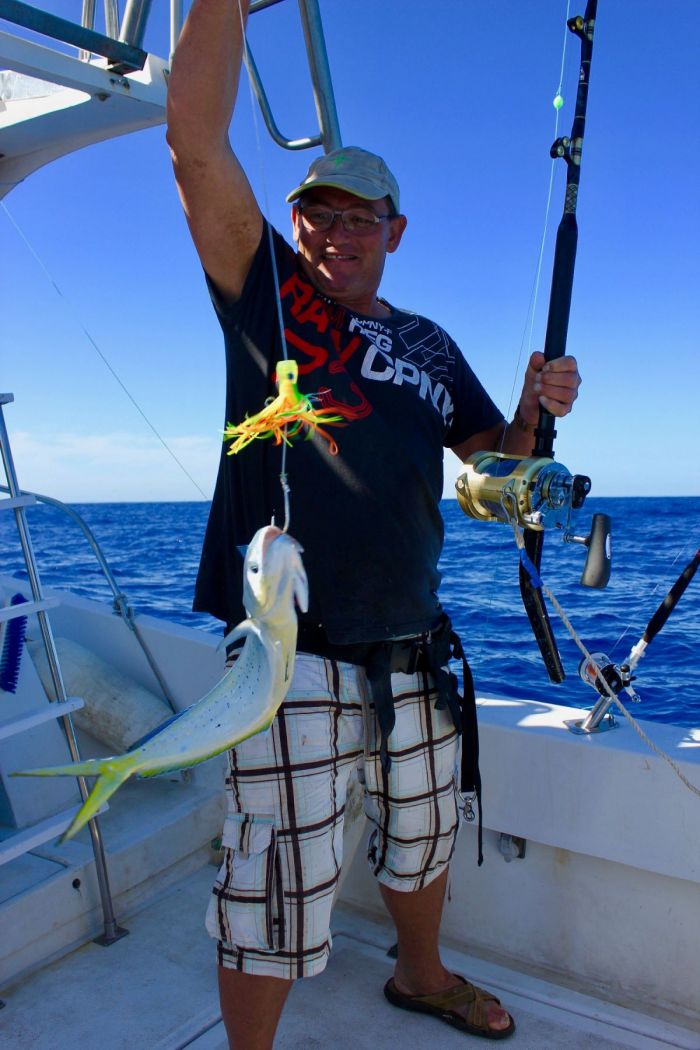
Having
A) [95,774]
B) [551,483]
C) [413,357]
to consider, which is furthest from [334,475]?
[95,774]

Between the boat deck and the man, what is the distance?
21 centimetres

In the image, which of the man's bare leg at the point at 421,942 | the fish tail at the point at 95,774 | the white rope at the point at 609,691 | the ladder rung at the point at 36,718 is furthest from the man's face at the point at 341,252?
the man's bare leg at the point at 421,942

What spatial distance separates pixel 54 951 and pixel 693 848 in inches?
82.1

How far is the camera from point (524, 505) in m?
2.12

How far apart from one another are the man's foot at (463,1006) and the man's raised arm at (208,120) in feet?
7.17

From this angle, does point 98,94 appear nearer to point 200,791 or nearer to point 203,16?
point 203,16

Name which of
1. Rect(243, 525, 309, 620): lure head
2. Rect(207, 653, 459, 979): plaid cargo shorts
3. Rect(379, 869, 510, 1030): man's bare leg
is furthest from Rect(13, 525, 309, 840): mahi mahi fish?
Rect(379, 869, 510, 1030): man's bare leg

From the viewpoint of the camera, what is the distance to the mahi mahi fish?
3.99 ft

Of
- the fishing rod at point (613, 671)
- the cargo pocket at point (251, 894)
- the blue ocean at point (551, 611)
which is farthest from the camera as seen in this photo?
the blue ocean at point (551, 611)

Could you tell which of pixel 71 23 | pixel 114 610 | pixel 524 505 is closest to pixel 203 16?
pixel 71 23

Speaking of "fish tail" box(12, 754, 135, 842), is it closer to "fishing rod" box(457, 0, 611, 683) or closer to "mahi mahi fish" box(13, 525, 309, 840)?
"mahi mahi fish" box(13, 525, 309, 840)

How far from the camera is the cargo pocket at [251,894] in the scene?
1.82 meters

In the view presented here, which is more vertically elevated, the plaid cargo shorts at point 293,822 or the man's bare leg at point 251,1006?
the plaid cargo shorts at point 293,822

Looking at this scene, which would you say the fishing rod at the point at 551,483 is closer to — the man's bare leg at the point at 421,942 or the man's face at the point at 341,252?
the man's face at the point at 341,252
